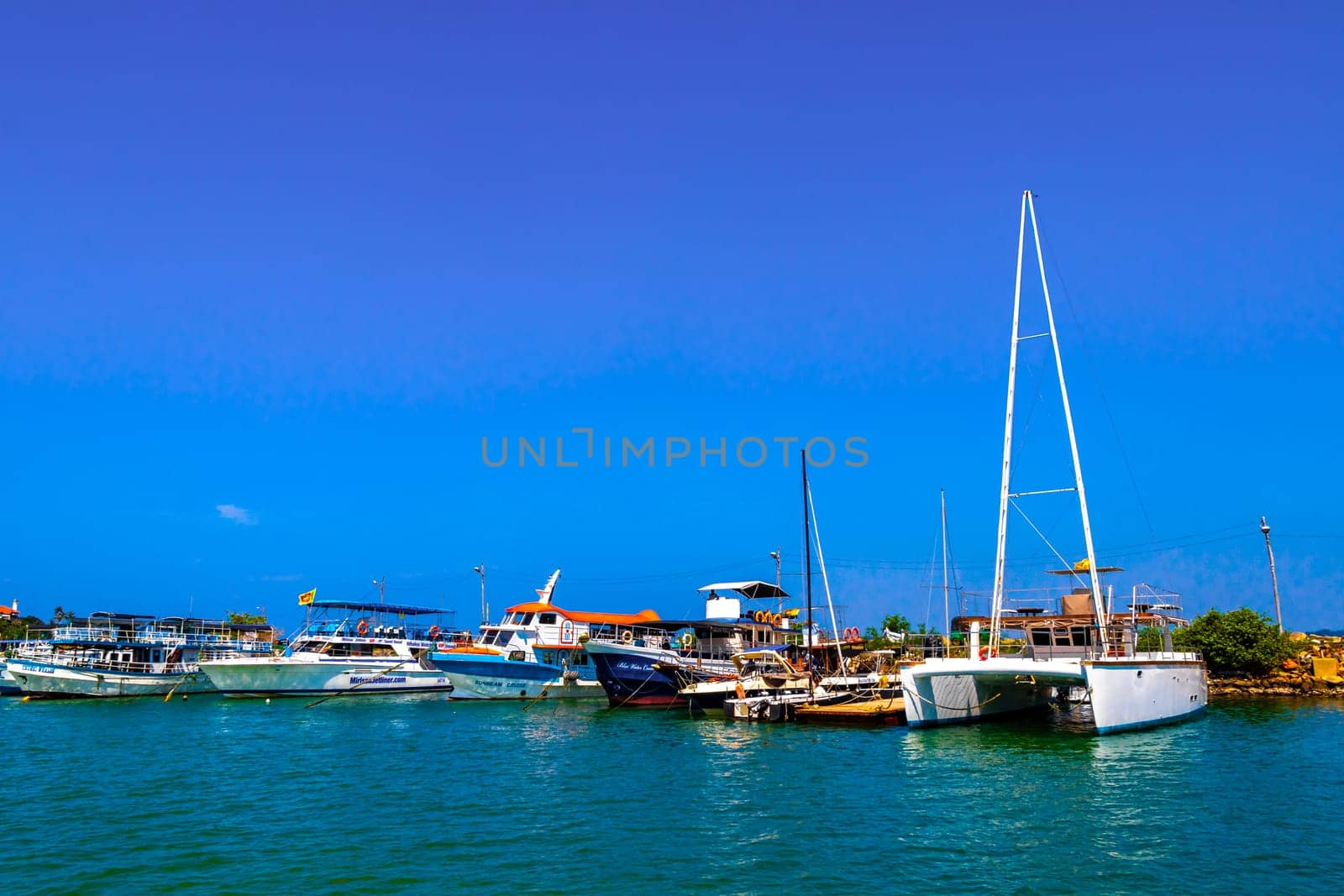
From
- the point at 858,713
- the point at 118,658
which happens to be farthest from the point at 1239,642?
the point at 118,658

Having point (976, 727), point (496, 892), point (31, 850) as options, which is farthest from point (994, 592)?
point (31, 850)

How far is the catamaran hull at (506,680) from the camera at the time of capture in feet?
156

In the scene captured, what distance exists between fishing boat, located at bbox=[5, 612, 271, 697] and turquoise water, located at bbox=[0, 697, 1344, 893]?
21126 millimetres

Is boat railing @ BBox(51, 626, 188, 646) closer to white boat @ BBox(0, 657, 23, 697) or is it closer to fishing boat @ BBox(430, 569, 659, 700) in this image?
white boat @ BBox(0, 657, 23, 697)

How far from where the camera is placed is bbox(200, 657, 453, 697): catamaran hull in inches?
2002

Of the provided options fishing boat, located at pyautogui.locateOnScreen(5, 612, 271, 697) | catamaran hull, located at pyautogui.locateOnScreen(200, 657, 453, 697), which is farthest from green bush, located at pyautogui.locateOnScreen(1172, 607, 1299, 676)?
fishing boat, located at pyautogui.locateOnScreen(5, 612, 271, 697)

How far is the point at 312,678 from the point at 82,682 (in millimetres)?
12843

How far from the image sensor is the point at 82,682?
171ft

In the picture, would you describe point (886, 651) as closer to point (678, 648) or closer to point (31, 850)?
point (678, 648)

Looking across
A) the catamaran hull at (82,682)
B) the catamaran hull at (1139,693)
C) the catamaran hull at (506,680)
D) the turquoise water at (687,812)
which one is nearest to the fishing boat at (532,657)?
the catamaran hull at (506,680)

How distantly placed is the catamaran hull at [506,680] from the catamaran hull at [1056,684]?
24389 mm

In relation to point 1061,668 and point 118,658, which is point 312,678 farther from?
point 1061,668

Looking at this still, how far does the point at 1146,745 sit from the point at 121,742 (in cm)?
3406

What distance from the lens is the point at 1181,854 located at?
15422 millimetres
